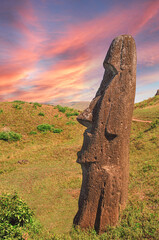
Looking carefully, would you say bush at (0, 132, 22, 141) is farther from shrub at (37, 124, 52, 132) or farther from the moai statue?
the moai statue

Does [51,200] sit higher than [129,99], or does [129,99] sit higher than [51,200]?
[129,99]

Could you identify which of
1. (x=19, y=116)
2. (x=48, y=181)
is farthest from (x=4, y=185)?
(x=19, y=116)

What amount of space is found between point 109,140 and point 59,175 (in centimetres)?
798

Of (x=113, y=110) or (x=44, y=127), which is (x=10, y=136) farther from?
(x=113, y=110)

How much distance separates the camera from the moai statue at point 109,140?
20.6ft

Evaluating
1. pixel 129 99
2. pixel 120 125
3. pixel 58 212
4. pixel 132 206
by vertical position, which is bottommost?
pixel 58 212

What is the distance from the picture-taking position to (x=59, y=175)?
1322cm

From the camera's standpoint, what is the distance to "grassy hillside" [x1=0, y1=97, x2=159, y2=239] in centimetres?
656

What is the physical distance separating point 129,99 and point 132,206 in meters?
4.40

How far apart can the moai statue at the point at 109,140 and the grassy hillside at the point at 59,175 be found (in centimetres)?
69

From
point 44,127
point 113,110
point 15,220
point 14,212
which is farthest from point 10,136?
point 113,110

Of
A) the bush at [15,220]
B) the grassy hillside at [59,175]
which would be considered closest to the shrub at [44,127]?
the grassy hillside at [59,175]

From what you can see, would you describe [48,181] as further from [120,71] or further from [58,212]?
[120,71]

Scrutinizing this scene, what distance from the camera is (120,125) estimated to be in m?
6.37
